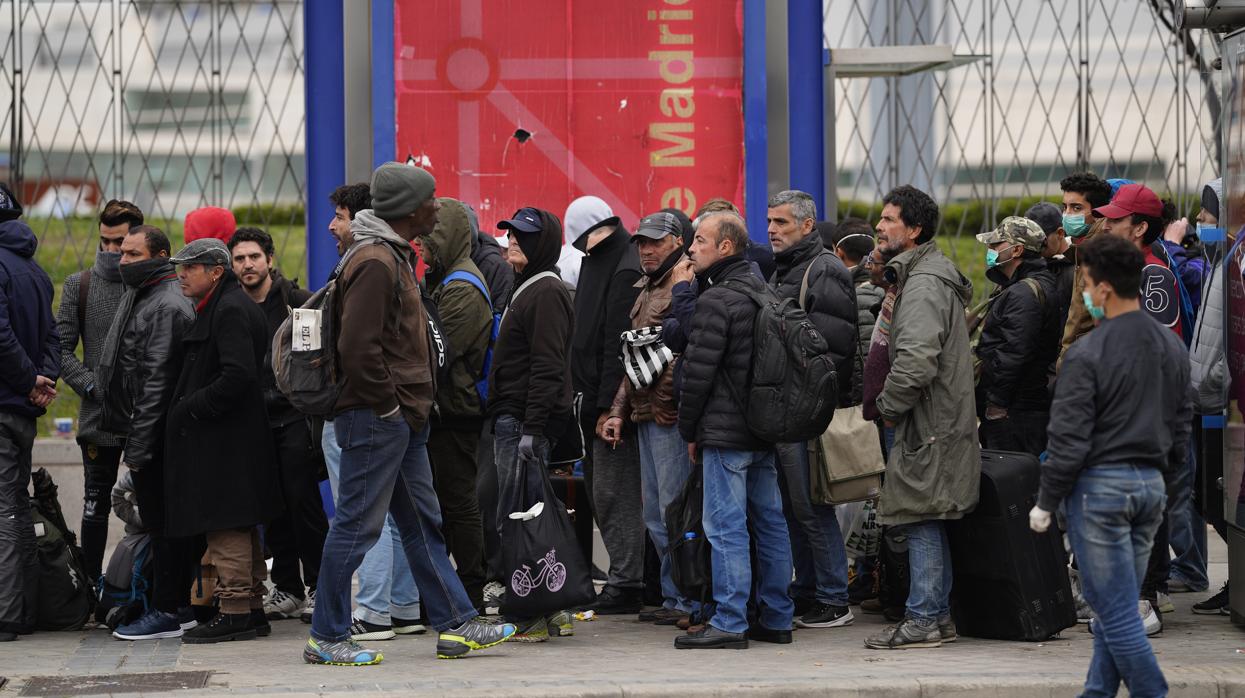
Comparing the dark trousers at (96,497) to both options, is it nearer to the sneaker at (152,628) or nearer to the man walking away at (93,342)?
the man walking away at (93,342)

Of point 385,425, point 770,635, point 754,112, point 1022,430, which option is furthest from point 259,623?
→ point 754,112

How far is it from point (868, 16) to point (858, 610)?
406cm

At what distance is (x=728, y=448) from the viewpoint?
6953 mm

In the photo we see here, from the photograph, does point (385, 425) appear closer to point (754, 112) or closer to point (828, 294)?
point (828, 294)

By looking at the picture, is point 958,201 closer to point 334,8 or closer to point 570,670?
point 334,8

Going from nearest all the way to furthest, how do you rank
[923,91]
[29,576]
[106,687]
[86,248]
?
[106,687] → [29,576] → [86,248] → [923,91]

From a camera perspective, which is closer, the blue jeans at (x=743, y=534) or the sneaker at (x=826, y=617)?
the blue jeans at (x=743, y=534)

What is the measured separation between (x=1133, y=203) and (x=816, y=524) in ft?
6.72

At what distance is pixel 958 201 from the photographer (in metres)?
10.5

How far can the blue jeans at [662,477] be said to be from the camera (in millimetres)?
7578

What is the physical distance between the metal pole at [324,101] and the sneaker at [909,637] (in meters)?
4.24

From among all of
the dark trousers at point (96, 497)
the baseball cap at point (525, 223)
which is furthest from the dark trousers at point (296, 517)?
the baseball cap at point (525, 223)

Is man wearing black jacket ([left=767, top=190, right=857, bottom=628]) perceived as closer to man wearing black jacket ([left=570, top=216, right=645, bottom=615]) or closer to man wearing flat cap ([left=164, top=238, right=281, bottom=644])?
man wearing black jacket ([left=570, top=216, right=645, bottom=615])

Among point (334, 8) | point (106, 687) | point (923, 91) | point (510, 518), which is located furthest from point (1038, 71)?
A: point (106, 687)
